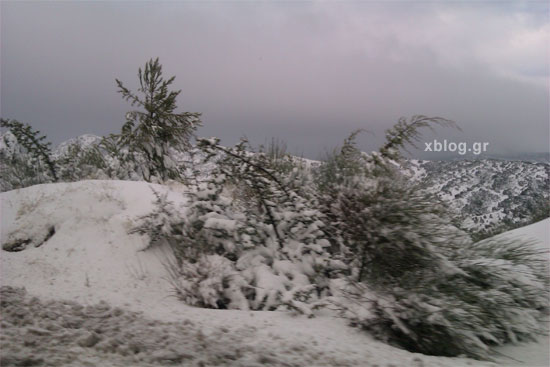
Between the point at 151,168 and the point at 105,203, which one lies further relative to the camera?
the point at 151,168

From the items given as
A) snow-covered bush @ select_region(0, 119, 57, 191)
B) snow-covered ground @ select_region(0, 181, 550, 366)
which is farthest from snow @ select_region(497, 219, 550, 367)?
snow-covered bush @ select_region(0, 119, 57, 191)

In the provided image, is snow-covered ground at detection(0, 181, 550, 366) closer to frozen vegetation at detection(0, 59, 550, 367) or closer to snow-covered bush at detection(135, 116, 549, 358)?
frozen vegetation at detection(0, 59, 550, 367)

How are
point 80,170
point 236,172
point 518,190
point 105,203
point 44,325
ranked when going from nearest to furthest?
point 44,325, point 236,172, point 105,203, point 80,170, point 518,190

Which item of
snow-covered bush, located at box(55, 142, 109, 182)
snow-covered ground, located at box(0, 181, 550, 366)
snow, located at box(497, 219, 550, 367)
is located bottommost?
snow, located at box(497, 219, 550, 367)

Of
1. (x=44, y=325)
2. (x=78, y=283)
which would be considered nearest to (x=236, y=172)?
(x=78, y=283)

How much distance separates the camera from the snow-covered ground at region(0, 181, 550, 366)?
9.06ft

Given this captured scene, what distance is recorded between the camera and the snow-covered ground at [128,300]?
2.76 meters

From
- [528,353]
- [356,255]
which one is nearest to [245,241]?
[356,255]

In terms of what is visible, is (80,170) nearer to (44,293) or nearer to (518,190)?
(44,293)

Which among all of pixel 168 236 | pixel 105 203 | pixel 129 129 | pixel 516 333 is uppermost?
pixel 129 129

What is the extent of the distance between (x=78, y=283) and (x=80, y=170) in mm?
9527

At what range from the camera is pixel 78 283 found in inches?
180

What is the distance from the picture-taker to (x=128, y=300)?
13.5ft

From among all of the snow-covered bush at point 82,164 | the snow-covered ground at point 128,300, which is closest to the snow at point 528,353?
the snow-covered ground at point 128,300
